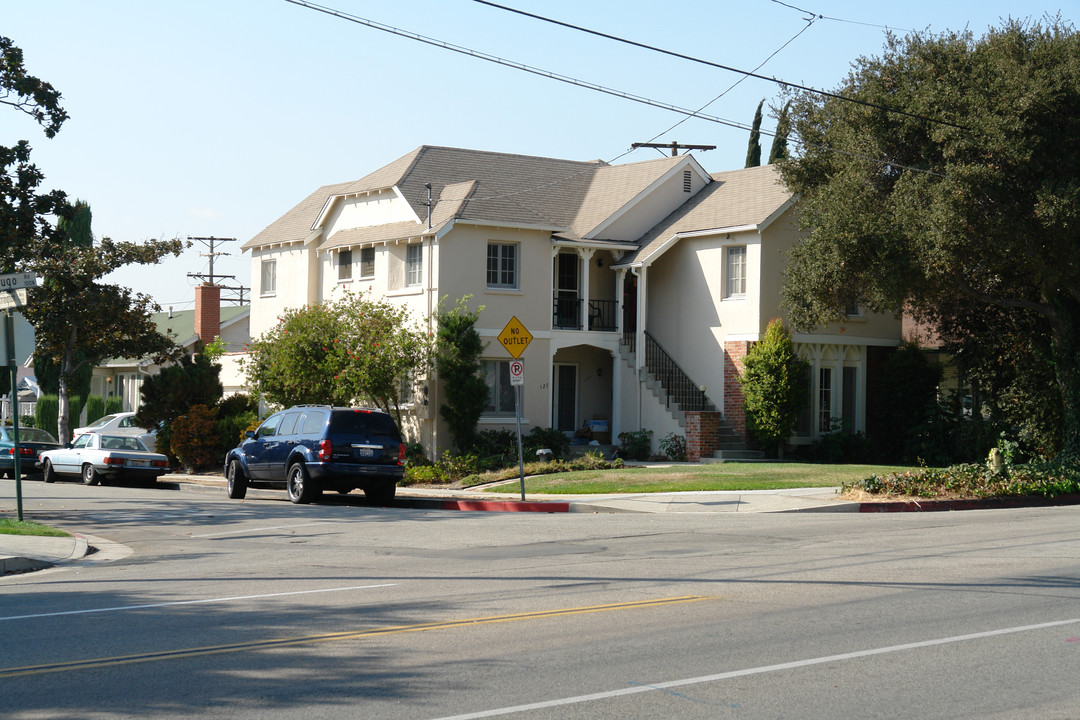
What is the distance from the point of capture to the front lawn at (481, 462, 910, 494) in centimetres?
2242

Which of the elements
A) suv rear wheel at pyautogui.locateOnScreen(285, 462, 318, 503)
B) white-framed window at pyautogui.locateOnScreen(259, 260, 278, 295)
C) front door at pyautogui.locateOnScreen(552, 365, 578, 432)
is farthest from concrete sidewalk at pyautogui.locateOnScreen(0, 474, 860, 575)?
white-framed window at pyautogui.locateOnScreen(259, 260, 278, 295)

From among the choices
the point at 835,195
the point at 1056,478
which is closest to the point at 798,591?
the point at 1056,478

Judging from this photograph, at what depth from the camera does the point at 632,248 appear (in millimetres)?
32656

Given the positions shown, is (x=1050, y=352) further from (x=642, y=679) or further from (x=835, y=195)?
(x=642, y=679)

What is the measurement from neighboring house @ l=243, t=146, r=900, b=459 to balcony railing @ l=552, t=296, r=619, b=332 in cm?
4

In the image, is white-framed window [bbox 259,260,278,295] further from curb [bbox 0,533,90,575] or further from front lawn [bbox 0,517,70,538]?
curb [bbox 0,533,90,575]

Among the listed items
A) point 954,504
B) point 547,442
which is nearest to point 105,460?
point 547,442

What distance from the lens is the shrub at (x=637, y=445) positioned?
30.7 meters

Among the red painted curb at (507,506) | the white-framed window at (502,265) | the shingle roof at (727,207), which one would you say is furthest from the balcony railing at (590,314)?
the red painted curb at (507,506)

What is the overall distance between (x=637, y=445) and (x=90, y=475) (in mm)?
14042

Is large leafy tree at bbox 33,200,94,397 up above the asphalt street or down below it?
above

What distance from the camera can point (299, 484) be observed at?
22.0 meters

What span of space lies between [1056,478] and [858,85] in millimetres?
9464

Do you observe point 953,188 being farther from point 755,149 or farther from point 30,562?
point 755,149
